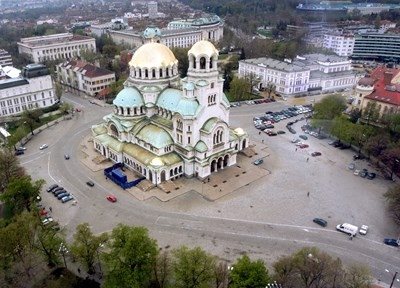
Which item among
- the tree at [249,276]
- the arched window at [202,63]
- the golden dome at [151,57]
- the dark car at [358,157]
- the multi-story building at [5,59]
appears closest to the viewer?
the tree at [249,276]

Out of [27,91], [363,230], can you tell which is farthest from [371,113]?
[27,91]

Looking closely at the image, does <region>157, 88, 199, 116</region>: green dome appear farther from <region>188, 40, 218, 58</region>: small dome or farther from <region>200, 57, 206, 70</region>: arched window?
<region>188, 40, 218, 58</region>: small dome

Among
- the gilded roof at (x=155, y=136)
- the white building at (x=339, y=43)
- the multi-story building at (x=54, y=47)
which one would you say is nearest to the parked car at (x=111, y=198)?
the gilded roof at (x=155, y=136)

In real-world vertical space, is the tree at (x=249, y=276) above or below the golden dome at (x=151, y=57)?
below

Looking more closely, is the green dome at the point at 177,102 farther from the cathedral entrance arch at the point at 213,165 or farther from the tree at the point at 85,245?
the tree at the point at 85,245

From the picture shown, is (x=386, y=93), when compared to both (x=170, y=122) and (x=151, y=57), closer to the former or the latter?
(x=170, y=122)

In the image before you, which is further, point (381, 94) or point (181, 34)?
point (181, 34)
